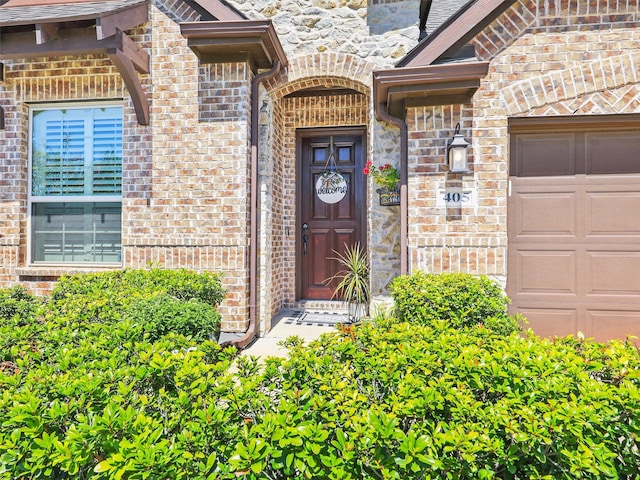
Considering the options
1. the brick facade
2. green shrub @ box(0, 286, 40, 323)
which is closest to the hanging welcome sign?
the brick facade

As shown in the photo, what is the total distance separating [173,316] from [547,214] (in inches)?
161

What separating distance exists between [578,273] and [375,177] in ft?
8.41

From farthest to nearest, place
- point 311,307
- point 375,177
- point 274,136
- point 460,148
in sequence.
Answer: point 311,307 → point 274,136 → point 375,177 → point 460,148

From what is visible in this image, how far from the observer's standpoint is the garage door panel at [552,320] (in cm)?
428

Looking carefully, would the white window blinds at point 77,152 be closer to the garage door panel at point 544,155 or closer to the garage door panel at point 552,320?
the garage door panel at point 544,155

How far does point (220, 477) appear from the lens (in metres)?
1.21

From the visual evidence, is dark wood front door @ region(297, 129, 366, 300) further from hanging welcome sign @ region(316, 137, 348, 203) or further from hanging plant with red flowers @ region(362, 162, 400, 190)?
hanging plant with red flowers @ region(362, 162, 400, 190)

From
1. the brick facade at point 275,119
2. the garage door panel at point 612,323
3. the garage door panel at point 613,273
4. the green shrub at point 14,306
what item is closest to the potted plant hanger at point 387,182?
the brick facade at point 275,119

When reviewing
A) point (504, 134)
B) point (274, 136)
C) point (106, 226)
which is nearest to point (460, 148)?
point (504, 134)

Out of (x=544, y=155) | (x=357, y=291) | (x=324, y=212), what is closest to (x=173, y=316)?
(x=357, y=291)

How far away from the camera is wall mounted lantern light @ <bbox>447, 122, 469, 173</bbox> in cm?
405

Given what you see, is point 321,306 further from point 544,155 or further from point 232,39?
point 232,39

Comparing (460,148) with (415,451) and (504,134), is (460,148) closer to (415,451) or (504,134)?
(504,134)

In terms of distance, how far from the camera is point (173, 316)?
10.5ft
